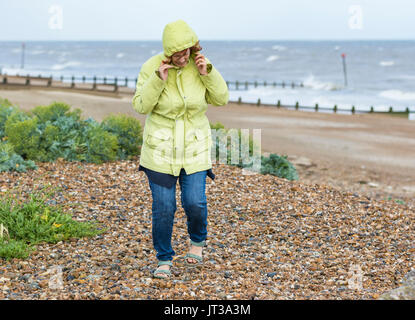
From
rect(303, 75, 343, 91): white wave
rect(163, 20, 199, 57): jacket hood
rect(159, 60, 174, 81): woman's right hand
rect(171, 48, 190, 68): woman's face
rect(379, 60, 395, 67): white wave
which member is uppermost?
rect(379, 60, 395, 67): white wave

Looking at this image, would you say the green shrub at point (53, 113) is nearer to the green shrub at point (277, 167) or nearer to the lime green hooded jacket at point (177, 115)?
the green shrub at point (277, 167)

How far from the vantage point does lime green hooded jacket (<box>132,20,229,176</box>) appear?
367cm

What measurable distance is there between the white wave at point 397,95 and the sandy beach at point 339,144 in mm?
11339

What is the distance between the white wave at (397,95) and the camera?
3681 centimetres

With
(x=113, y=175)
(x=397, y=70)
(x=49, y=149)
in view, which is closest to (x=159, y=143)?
(x=113, y=175)

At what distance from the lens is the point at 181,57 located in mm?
3557

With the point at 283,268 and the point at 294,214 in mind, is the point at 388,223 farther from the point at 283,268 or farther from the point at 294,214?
the point at 283,268

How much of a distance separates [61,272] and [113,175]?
2768mm

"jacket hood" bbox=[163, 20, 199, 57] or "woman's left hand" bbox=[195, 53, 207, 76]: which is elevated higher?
"jacket hood" bbox=[163, 20, 199, 57]

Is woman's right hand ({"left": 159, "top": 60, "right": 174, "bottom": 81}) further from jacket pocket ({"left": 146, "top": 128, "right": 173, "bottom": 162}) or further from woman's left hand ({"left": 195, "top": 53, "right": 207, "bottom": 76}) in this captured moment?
jacket pocket ({"left": 146, "top": 128, "right": 173, "bottom": 162})

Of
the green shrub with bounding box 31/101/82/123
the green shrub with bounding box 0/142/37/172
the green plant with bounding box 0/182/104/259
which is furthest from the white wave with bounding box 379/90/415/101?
the green plant with bounding box 0/182/104/259

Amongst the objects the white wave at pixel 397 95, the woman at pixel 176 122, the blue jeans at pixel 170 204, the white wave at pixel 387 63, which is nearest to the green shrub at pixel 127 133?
the blue jeans at pixel 170 204

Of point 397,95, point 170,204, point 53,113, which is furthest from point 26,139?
point 397,95
